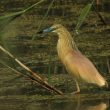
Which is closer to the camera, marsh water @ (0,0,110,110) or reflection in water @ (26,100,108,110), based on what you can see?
reflection in water @ (26,100,108,110)

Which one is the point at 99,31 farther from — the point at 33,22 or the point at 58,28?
the point at 58,28

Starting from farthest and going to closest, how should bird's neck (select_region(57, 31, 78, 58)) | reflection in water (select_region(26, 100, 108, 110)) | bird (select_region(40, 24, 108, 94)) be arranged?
1. bird's neck (select_region(57, 31, 78, 58))
2. bird (select_region(40, 24, 108, 94))
3. reflection in water (select_region(26, 100, 108, 110))

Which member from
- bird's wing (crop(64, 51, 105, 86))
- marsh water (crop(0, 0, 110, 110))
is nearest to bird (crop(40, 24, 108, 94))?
bird's wing (crop(64, 51, 105, 86))

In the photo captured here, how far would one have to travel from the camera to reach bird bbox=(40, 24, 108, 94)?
6227mm

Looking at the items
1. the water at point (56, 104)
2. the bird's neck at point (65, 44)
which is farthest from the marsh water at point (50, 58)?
the bird's neck at point (65, 44)

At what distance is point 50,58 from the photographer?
6.67 m

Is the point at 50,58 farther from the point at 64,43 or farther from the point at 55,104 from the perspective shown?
the point at 55,104

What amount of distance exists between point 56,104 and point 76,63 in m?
0.51

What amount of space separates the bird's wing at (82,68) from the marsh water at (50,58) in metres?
0.18

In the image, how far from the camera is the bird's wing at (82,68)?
6.21 m

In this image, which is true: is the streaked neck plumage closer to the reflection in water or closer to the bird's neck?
the bird's neck

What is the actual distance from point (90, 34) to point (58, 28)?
100 inches

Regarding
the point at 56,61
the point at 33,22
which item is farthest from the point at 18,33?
the point at 56,61

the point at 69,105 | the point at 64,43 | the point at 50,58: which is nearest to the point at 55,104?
the point at 69,105
